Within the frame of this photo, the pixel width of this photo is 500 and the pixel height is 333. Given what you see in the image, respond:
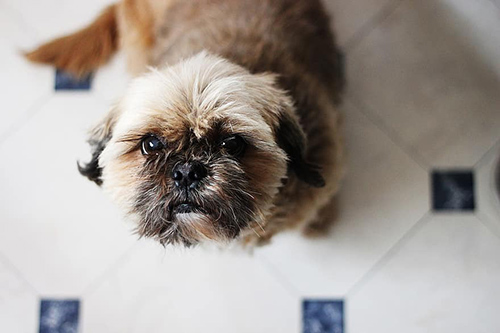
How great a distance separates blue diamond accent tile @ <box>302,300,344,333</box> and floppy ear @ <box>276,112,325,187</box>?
→ 52 cm

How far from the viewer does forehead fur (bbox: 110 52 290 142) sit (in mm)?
1000

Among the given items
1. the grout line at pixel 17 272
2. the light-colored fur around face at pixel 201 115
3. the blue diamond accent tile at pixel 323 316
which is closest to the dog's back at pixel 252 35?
the light-colored fur around face at pixel 201 115

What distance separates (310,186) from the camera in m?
1.24

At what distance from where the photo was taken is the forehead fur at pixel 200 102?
100cm

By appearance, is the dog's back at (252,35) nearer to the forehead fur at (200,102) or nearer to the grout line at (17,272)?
the forehead fur at (200,102)

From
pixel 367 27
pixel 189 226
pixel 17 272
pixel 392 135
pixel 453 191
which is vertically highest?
pixel 367 27

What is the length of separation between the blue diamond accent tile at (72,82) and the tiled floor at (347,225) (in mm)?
20

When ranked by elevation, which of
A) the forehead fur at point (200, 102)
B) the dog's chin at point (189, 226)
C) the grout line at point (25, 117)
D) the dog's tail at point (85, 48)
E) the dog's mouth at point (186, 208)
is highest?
the dog's tail at point (85, 48)

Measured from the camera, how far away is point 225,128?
39.8 inches

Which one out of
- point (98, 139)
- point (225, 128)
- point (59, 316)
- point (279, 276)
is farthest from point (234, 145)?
point (59, 316)

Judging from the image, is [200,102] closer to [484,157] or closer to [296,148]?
[296,148]

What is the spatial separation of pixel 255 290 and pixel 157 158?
0.68 metres

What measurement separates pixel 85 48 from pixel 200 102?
76 centimetres

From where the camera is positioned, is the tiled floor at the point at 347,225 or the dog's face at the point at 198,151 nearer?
the dog's face at the point at 198,151
